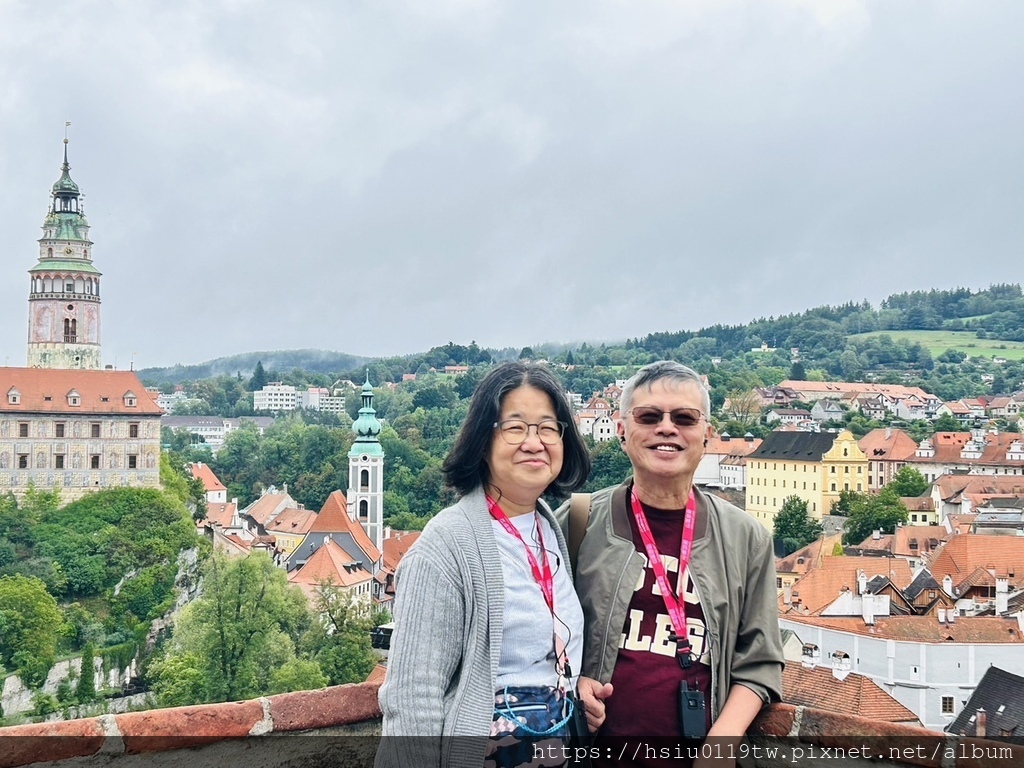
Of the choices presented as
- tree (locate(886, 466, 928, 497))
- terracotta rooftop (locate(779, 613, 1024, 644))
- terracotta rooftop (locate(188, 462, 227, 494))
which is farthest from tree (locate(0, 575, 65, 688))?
tree (locate(886, 466, 928, 497))

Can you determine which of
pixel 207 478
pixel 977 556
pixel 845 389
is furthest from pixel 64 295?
pixel 845 389

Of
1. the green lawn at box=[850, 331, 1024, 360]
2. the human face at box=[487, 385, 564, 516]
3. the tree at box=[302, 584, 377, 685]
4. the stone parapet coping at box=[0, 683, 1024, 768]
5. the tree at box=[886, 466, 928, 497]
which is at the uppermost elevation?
the green lawn at box=[850, 331, 1024, 360]

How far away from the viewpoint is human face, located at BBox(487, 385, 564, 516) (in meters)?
2.72

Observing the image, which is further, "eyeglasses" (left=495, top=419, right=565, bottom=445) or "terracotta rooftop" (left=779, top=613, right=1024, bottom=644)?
"terracotta rooftop" (left=779, top=613, right=1024, bottom=644)

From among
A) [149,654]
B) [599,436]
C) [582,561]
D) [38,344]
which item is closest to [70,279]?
[38,344]

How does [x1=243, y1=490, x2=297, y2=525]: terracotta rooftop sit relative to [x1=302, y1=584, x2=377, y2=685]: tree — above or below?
above

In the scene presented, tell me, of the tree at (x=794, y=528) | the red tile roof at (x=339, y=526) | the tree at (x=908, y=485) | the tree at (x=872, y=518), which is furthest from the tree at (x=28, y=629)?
the tree at (x=908, y=485)

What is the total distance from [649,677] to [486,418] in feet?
2.31

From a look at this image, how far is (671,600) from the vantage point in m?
2.82

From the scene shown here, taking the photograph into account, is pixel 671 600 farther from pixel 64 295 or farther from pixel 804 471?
pixel 64 295

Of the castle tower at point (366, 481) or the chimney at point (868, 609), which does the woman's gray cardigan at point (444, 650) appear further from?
the castle tower at point (366, 481)

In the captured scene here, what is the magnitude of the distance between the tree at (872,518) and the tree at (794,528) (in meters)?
1.43

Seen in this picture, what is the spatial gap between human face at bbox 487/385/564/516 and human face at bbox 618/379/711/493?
251 millimetres

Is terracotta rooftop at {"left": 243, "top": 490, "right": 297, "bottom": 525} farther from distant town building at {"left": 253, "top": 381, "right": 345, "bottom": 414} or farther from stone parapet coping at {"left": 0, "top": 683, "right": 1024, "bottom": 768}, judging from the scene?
distant town building at {"left": 253, "top": 381, "right": 345, "bottom": 414}
